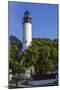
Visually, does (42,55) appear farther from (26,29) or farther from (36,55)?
(26,29)

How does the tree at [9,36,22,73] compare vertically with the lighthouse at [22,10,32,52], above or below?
below

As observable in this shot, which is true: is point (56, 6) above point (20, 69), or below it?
above

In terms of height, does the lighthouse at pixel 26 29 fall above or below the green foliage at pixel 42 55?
above

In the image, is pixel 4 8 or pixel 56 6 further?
pixel 56 6

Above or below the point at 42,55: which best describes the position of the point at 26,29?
above

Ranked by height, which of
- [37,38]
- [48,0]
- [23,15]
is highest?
[48,0]

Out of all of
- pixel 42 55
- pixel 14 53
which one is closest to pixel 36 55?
pixel 42 55

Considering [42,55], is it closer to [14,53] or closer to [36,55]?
[36,55]

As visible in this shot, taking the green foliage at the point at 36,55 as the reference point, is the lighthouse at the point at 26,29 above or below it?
above

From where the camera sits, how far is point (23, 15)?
7.63ft

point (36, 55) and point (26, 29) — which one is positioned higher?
point (26, 29)

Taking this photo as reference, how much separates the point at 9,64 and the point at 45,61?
38 cm

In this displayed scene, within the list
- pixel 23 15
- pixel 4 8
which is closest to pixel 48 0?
pixel 23 15

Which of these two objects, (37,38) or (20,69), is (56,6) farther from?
(20,69)
